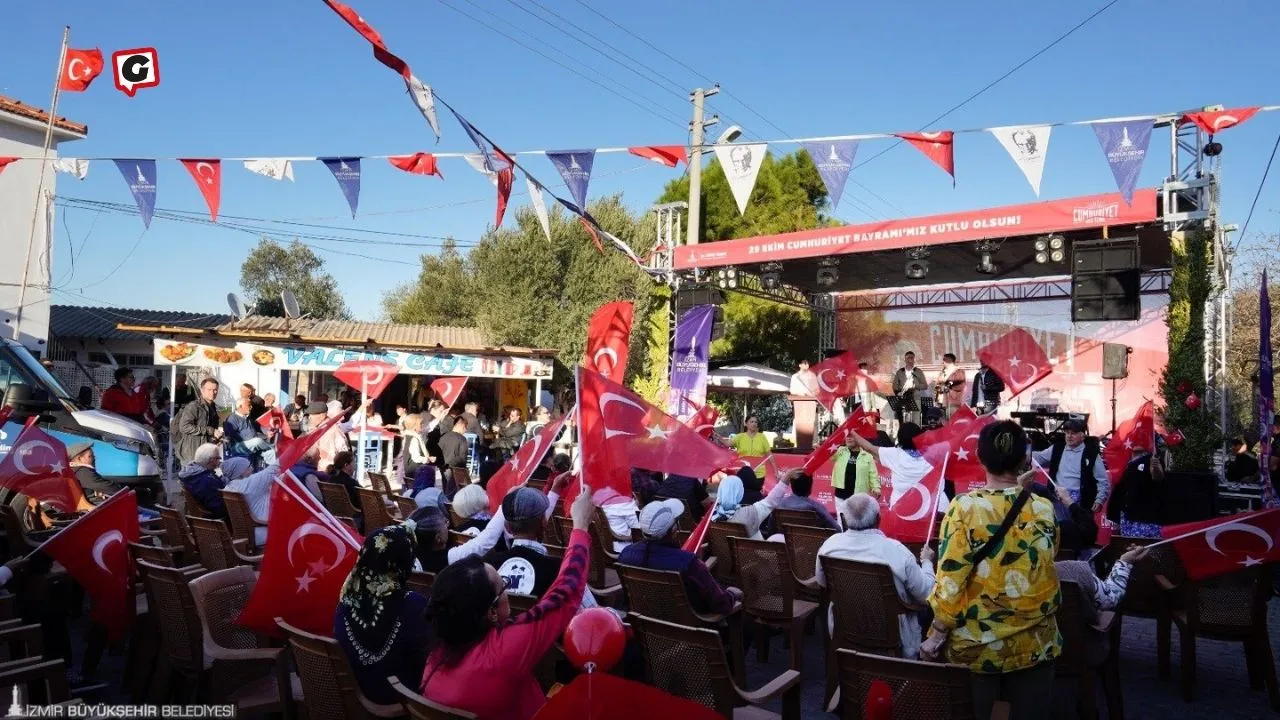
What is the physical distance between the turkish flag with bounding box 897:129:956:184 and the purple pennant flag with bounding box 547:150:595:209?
3.69m

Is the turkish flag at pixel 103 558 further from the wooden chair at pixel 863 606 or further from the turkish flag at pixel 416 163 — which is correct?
the turkish flag at pixel 416 163

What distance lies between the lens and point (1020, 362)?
10.7 meters

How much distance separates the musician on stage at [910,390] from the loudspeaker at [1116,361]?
3.08 m

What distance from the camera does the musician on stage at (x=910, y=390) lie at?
628 inches

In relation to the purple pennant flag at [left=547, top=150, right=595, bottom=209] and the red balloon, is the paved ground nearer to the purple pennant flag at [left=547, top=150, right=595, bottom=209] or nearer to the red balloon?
the red balloon

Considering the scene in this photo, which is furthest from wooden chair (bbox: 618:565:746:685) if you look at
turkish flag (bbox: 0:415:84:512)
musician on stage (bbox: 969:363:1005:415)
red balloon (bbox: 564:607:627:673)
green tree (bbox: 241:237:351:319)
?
green tree (bbox: 241:237:351:319)

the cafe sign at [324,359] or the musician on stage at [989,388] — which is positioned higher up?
the cafe sign at [324,359]

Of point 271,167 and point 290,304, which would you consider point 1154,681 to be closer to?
point 271,167

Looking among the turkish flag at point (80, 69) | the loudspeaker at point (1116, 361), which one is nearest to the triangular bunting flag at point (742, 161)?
the loudspeaker at point (1116, 361)

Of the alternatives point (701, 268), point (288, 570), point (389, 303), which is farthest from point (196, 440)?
point (389, 303)

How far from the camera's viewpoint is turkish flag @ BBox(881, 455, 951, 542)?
649 centimetres

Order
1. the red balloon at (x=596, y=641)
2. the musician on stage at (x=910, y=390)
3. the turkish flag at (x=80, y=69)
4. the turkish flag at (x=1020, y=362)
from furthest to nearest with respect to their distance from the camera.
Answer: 1. the musician on stage at (x=910, y=390)
2. the turkish flag at (x=80, y=69)
3. the turkish flag at (x=1020, y=362)
4. the red balloon at (x=596, y=641)

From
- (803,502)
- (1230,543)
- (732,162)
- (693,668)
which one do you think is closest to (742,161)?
(732,162)

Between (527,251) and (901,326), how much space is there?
10.3 m
